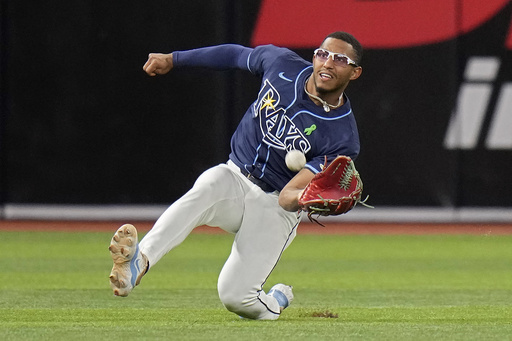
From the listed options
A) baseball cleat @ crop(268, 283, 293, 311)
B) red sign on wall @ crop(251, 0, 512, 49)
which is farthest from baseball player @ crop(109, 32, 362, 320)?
red sign on wall @ crop(251, 0, 512, 49)

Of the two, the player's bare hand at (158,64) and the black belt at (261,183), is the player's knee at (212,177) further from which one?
the player's bare hand at (158,64)

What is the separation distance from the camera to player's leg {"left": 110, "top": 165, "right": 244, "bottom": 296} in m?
5.77

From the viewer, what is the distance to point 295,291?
8859 millimetres

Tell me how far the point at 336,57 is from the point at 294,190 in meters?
0.86

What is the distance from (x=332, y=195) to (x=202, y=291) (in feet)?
9.84

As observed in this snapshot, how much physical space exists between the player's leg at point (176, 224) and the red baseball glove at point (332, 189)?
60 centimetres

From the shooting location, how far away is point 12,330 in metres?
6.00

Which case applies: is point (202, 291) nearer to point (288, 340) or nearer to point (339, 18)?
point (288, 340)

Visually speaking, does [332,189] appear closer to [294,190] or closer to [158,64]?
[294,190]

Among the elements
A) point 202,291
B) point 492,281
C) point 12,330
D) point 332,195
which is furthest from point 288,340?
point 492,281

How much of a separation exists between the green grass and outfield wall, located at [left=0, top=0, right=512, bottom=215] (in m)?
1.15

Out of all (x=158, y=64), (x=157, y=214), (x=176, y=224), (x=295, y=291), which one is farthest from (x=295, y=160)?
(x=157, y=214)

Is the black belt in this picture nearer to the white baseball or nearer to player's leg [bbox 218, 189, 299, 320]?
player's leg [bbox 218, 189, 299, 320]

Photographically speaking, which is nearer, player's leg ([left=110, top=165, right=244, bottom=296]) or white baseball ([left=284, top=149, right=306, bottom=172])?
player's leg ([left=110, top=165, right=244, bottom=296])
